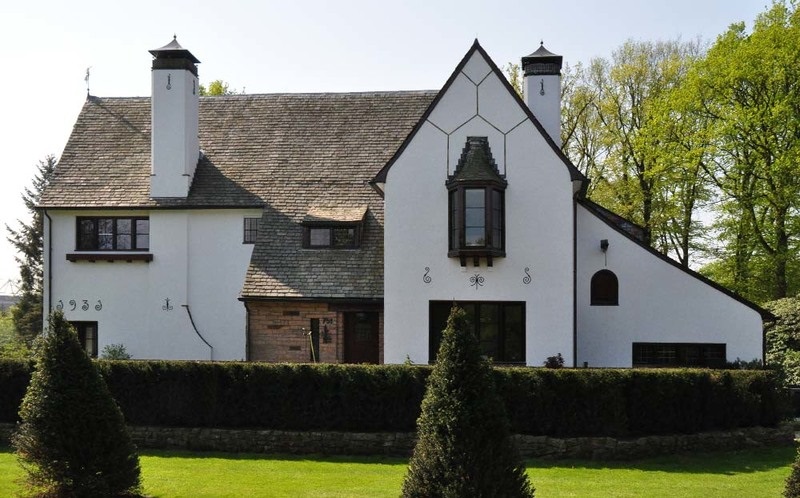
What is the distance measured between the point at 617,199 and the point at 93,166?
22316 mm

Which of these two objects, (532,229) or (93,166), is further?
(93,166)

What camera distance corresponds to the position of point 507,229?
20.6 metres

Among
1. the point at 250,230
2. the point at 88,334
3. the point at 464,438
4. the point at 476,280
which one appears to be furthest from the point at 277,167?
the point at 464,438

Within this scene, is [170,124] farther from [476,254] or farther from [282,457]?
[282,457]

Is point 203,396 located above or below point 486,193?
below

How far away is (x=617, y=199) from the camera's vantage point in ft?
121

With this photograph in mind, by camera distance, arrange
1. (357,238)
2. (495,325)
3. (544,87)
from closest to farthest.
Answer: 1. (495,325)
2. (357,238)
3. (544,87)

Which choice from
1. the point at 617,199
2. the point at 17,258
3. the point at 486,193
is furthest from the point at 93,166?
the point at 17,258

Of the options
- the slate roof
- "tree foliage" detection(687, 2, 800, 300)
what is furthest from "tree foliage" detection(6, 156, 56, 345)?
"tree foliage" detection(687, 2, 800, 300)

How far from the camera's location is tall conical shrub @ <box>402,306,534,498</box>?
9.87 metres

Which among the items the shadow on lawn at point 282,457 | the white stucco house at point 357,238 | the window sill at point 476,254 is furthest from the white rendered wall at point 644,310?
the shadow on lawn at point 282,457

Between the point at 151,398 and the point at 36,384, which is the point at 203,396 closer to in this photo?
the point at 151,398

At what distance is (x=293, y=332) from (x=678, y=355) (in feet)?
33.3

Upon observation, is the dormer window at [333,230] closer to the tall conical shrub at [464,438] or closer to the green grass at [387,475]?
the green grass at [387,475]
